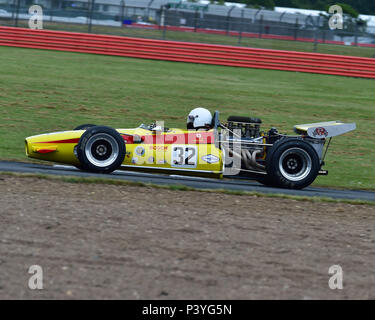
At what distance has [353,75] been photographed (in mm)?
25016

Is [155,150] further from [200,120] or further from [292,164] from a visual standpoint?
[292,164]

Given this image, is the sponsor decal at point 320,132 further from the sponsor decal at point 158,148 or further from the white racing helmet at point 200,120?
the sponsor decal at point 158,148

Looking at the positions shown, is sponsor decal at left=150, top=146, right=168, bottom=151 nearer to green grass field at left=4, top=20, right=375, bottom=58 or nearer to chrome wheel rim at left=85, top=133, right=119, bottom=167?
chrome wheel rim at left=85, top=133, right=119, bottom=167

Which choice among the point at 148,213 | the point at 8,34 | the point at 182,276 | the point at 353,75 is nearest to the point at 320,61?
the point at 353,75

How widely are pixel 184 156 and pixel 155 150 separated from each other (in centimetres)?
42

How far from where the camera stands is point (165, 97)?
18.1 meters

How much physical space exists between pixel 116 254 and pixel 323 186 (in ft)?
18.3

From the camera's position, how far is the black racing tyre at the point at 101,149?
29.4ft

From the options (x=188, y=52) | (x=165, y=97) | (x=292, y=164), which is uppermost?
(x=188, y=52)

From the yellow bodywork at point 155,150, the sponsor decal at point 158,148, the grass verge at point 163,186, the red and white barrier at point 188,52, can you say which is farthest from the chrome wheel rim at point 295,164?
the red and white barrier at point 188,52

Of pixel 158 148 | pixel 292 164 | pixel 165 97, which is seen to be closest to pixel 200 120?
pixel 158 148

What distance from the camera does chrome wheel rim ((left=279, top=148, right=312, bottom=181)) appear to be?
9492mm

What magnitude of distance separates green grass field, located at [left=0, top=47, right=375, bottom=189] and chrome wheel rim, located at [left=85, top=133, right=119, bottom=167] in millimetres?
2085
